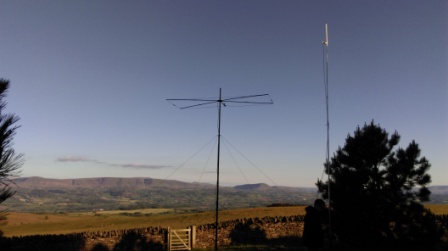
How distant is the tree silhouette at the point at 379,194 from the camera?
17469 millimetres

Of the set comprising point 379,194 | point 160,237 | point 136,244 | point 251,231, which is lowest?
point 136,244

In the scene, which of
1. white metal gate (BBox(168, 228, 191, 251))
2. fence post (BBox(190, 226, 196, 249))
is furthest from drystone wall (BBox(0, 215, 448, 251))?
white metal gate (BBox(168, 228, 191, 251))

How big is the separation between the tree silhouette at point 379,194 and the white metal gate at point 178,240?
1025 cm

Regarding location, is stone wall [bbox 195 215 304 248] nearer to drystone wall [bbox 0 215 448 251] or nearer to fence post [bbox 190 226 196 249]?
drystone wall [bbox 0 215 448 251]

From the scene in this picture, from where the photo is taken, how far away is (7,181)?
8500 millimetres

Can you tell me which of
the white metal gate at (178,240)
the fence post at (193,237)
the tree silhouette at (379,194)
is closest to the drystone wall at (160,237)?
the fence post at (193,237)

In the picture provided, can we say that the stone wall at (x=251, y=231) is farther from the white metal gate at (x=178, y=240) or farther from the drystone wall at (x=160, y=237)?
the white metal gate at (x=178, y=240)

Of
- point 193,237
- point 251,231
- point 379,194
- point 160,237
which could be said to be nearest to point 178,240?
point 193,237

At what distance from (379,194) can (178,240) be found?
1392 centimetres

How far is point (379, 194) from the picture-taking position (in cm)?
1853

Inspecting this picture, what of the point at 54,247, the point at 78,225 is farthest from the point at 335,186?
the point at 78,225

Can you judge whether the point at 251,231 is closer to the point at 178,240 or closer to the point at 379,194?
the point at 178,240

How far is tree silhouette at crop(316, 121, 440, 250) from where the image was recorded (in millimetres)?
17469

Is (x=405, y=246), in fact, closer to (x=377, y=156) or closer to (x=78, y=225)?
(x=377, y=156)
